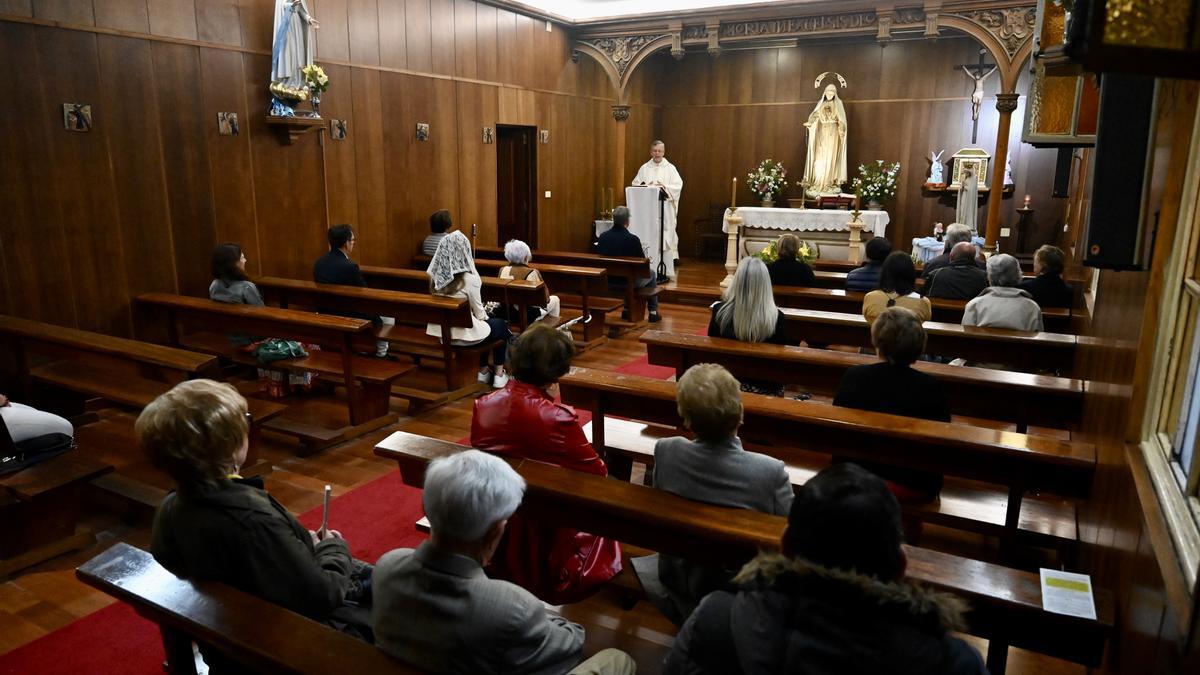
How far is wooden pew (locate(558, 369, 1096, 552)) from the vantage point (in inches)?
102

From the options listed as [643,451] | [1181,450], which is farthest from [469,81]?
[1181,450]

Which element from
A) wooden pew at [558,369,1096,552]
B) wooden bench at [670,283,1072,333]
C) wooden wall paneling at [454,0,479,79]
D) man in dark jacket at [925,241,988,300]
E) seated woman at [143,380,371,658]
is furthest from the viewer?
wooden wall paneling at [454,0,479,79]

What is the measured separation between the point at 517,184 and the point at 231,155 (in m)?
4.45

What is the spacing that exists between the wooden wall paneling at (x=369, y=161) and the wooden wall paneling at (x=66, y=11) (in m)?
2.51

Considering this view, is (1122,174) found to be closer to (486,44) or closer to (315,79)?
(315,79)

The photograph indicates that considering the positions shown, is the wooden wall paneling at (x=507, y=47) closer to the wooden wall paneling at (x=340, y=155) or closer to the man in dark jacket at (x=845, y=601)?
the wooden wall paneling at (x=340, y=155)

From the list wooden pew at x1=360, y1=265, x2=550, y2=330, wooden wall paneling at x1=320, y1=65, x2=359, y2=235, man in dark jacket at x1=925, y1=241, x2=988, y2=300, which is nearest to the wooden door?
wooden wall paneling at x1=320, y1=65, x2=359, y2=235

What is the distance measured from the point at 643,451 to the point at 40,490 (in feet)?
8.19

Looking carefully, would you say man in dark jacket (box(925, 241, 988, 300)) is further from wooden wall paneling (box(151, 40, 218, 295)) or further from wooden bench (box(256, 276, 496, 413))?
wooden wall paneling (box(151, 40, 218, 295))

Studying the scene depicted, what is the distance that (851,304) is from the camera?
18.5ft

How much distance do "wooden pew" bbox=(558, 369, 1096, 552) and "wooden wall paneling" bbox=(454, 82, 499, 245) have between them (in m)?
6.32

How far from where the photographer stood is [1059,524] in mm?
2885

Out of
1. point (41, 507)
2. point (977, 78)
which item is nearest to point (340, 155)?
point (41, 507)

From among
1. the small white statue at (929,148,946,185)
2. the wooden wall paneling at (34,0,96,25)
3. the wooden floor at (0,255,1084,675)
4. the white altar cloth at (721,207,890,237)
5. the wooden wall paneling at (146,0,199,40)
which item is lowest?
the wooden floor at (0,255,1084,675)
